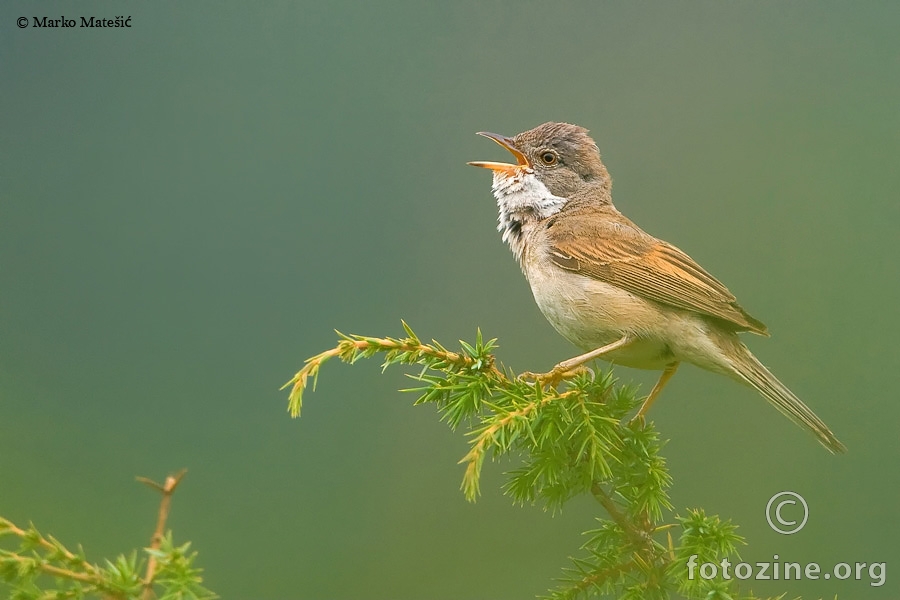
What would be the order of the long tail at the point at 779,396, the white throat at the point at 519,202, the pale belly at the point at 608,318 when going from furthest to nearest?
1. the white throat at the point at 519,202
2. the pale belly at the point at 608,318
3. the long tail at the point at 779,396

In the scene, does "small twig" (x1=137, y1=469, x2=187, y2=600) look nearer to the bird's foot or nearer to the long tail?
the bird's foot

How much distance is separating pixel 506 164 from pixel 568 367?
1606mm

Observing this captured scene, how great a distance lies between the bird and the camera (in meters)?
3.78

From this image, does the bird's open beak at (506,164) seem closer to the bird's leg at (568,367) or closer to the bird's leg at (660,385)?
the bird's leg at (568,367)

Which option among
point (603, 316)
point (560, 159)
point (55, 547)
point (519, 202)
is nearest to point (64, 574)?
point (55, 547)

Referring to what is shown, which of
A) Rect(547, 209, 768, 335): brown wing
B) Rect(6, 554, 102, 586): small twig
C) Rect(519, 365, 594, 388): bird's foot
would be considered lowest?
Rect(6, 554, 102, 586): small twig

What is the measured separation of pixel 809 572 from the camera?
10.5ft

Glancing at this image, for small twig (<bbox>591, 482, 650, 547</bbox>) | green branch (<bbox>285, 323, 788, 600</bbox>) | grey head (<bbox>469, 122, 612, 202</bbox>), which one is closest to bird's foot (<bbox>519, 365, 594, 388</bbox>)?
green branch (<bbox>285, 323, 788, 600</bbox>)

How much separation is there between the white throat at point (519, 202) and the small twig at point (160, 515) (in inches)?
125

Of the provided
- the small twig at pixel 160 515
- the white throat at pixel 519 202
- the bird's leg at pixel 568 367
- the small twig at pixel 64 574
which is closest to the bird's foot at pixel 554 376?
the bird's leg at pixel 568 367

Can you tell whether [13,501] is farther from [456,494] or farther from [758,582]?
[758,582]

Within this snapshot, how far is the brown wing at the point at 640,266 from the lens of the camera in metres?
3.86

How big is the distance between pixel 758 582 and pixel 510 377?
54.3 inches

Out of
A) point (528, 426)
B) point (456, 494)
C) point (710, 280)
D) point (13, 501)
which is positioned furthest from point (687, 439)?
point (13, 501)
